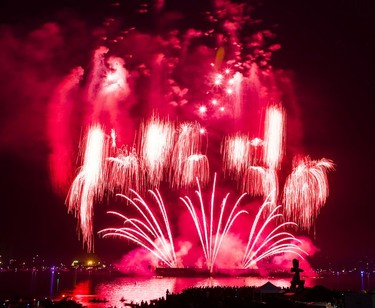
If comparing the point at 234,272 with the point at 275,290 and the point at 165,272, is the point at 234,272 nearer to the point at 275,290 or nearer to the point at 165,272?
the point at 165,272

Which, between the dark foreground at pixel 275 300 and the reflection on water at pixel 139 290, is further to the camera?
the reflection on water at pixel 139 290

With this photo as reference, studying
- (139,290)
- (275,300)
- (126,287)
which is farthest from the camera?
(126,287)

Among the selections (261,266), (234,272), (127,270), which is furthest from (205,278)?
(127,270)

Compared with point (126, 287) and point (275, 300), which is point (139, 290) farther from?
point (275, 300)

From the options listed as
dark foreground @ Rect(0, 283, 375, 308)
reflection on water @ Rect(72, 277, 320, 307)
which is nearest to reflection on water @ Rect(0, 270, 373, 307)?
reflection on water @ Rect(72, 277, 320, 307)

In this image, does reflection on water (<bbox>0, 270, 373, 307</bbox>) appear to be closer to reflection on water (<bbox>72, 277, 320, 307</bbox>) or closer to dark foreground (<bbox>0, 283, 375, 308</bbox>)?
reflection on water (<bbox>72, 277, 320, 307</bbox>)

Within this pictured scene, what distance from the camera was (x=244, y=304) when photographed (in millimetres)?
25359

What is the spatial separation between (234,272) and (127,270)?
30077 mm

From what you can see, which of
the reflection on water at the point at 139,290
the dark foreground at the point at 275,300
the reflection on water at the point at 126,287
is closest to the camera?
the dark foreground at the point at 275,300

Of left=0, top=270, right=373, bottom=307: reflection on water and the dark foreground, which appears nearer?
the dark foreground

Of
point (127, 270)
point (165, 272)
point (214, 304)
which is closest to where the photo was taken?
point (214, 304)

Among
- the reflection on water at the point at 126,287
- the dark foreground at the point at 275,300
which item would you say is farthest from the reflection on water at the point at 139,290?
the dark foreground at the point at 275,300

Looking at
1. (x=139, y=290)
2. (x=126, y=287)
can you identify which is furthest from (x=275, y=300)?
(x=126, y=287)

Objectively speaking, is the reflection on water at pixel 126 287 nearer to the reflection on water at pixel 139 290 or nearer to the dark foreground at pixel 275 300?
the reflection on water at pixel 139 290
